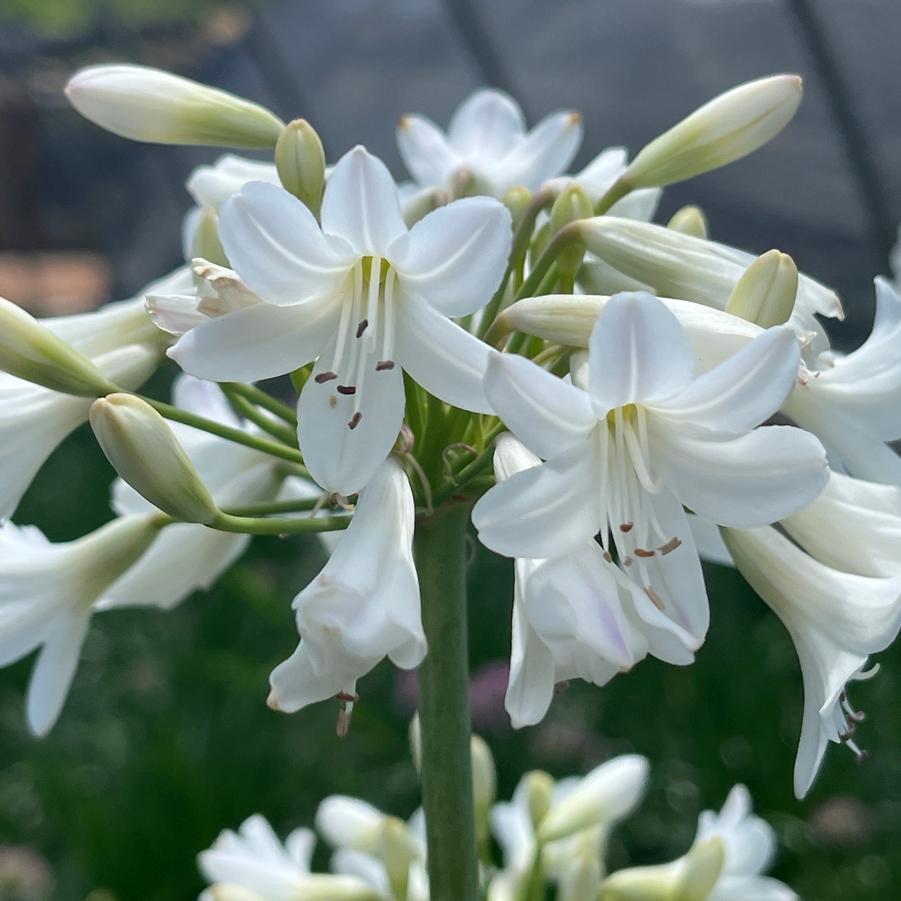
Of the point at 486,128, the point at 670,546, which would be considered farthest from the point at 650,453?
the point at 486,128

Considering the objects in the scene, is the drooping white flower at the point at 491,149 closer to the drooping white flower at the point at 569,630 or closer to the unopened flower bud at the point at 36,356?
the unopened flower bud at the point at 36,356

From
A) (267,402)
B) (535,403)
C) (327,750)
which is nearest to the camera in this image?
(535,403)

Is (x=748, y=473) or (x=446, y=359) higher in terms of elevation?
(x=446, y=359)

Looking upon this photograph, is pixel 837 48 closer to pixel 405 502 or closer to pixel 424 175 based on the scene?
pixel 424 175

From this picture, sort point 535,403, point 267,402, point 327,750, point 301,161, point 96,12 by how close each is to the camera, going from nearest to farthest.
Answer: point 535,403 < point 301,161 < point 267,402 < point 327,750 < point 96,12

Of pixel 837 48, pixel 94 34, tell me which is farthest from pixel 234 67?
pixel 837 48

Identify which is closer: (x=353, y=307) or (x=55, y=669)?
(x=353, y=307)

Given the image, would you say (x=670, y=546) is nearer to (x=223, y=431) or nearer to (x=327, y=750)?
(x=223, y=431)

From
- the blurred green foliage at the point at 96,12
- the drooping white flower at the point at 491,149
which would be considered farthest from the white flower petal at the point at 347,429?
the blurred green foliage at the point at 96,12
